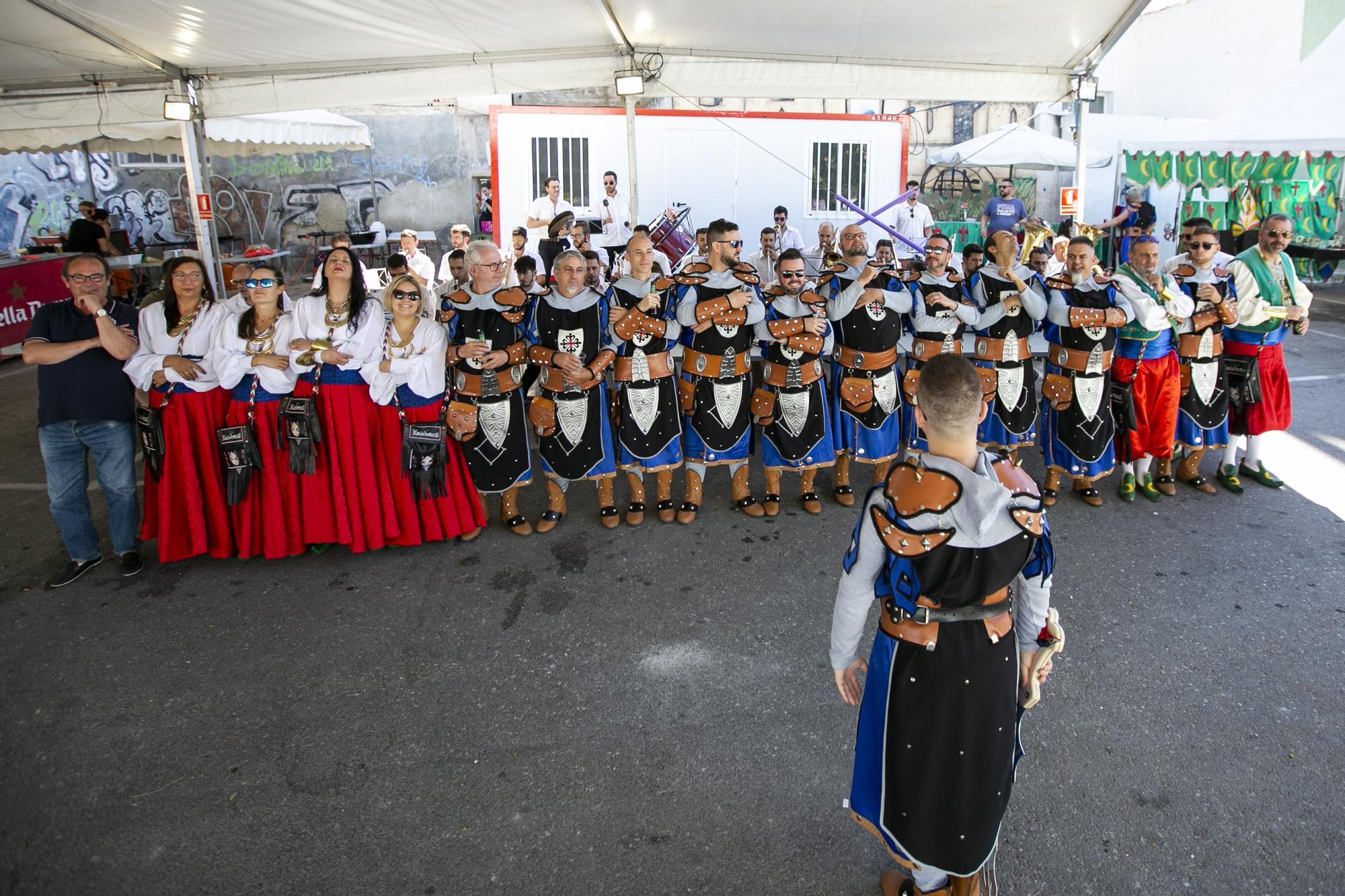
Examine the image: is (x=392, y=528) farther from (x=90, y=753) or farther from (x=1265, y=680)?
(x=1265, y=680)

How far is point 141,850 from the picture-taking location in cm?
272

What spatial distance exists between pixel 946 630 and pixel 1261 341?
4855 millimetres

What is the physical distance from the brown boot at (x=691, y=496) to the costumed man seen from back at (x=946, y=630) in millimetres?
3131

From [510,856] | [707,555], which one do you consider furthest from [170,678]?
[707,555]

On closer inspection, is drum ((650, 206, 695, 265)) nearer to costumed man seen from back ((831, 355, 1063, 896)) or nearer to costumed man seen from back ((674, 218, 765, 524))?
costumed man seen from back ((674, 218, 765, 524))

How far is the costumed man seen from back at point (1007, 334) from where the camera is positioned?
525 centimetres

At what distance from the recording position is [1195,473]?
568 cm

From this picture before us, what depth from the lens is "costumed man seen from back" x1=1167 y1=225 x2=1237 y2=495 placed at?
5297mm

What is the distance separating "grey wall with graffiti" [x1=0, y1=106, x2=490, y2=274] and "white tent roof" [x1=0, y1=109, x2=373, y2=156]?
2893mm

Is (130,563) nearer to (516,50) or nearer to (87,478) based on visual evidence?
(87,478)

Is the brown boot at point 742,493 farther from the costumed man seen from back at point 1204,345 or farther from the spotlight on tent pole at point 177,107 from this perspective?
the spotlight on tent pole at point 177,107

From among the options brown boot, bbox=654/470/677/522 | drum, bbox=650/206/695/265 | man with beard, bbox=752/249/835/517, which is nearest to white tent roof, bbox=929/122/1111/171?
drum, bbox=650/206/695/265

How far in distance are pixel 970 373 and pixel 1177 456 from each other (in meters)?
5.17

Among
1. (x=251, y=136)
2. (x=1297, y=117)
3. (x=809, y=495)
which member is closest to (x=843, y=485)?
(x=809, y=495)
